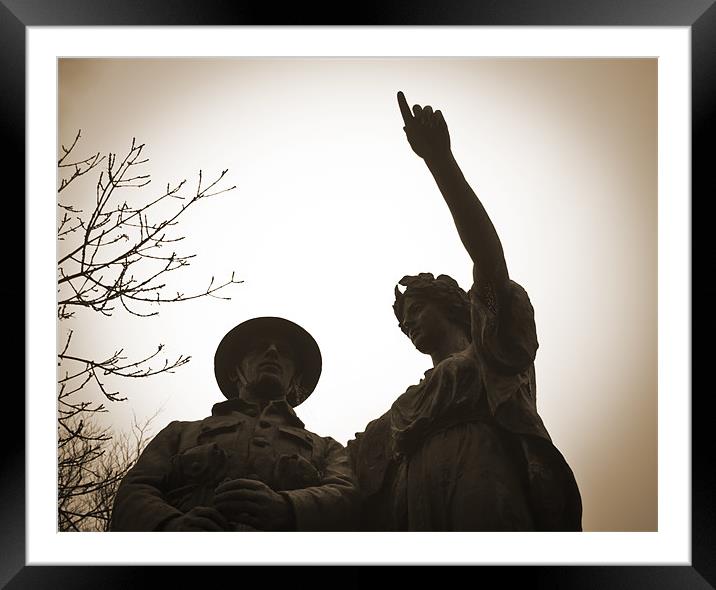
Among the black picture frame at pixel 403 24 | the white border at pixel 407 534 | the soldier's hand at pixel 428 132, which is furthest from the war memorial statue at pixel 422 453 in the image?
the black picture frame at pixel 403 24

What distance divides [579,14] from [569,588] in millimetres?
2498

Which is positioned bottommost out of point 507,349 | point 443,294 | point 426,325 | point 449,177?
point 507,349

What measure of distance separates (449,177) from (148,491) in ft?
6.75

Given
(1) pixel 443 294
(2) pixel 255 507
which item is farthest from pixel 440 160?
(2) pixel 255 507

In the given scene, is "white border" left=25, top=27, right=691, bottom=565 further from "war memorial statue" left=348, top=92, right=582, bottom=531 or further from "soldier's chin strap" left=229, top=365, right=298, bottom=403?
"soldier's chin strap" left=229, top=365, right=298, bottom=403

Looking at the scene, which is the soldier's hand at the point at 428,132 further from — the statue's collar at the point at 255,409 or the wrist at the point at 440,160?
the statue's collar at the point at 255,409

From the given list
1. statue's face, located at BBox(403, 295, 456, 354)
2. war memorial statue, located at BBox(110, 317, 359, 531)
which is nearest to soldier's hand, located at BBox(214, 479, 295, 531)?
war memorial statue, located at BBox(110, 317, 359, 531)

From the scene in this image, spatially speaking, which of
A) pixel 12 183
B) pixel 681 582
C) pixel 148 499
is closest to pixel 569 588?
pixel 681 582

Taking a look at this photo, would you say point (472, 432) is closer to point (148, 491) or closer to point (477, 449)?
point (477, 449)

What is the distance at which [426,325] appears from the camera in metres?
5.77

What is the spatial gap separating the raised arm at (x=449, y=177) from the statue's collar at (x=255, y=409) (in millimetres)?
1248

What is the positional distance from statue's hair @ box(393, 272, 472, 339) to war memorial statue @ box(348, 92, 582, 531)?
0.14 m

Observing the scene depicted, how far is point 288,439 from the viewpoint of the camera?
5.59 metres

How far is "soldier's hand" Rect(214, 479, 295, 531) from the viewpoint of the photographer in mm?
5223
